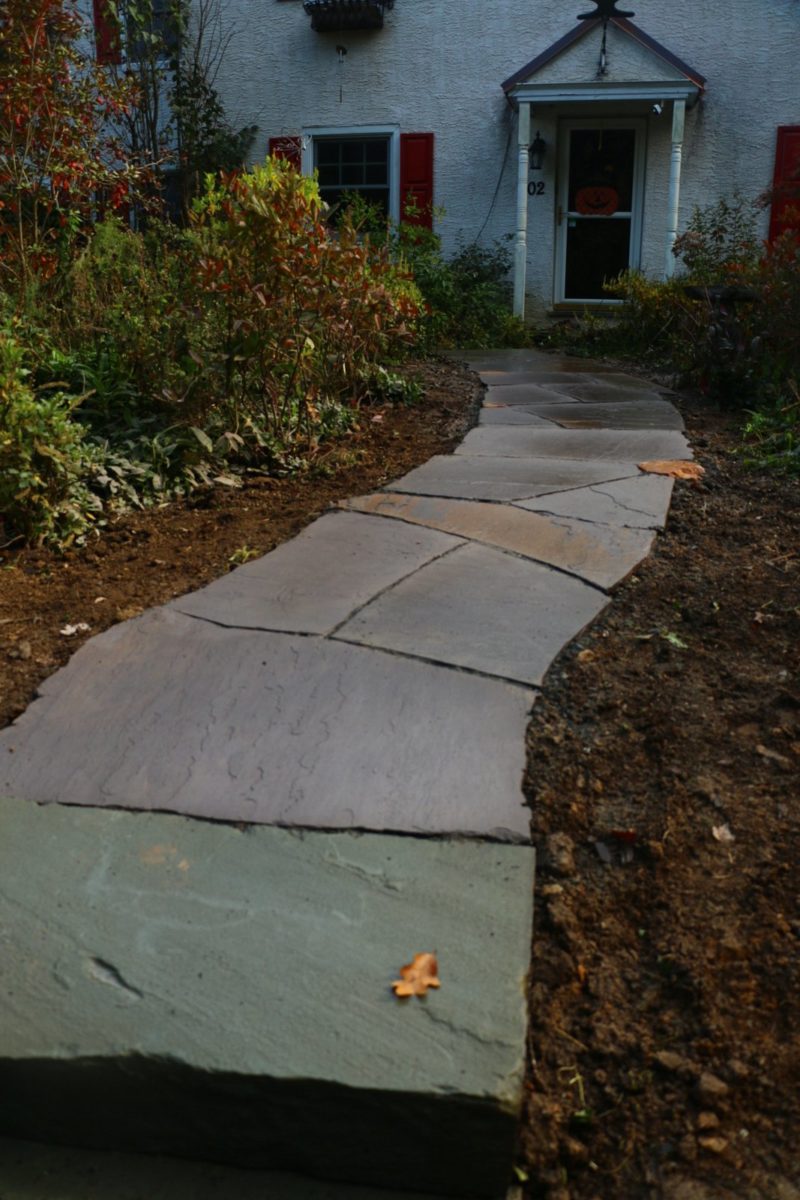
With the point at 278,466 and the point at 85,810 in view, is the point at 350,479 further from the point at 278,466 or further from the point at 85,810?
the point at 85,810

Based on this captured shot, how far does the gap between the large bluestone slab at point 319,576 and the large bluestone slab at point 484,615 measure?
81mm

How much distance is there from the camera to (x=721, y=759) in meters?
2.11

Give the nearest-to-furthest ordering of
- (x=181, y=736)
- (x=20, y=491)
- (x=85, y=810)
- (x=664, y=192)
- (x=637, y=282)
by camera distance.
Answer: (x=85, y=810) → (x=181, y=736) → (x=20, y=491) → (x=637, y=282) → (x=664, y=192)

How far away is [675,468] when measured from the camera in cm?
418

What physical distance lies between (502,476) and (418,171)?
7.76 meters

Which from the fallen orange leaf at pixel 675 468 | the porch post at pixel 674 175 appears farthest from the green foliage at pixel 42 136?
the porch post at pixel 674 175

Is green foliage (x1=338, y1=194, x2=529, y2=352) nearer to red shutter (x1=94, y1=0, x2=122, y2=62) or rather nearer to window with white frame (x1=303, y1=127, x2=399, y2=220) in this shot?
window with white frame (x1=303, y1=127, x2=399, y2=220)

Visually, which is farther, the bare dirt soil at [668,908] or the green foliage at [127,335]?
the green foliage at [127,335]

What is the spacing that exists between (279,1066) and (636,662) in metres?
1.46

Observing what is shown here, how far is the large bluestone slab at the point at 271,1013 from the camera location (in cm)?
132

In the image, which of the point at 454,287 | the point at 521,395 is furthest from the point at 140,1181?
the point at 454,287

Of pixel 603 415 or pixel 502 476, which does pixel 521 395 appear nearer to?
pixel 603 415

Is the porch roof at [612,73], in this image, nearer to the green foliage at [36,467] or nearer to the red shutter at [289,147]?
the red shutter at [289,147]

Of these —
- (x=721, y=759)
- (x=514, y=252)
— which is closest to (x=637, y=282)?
(x=514, y=252)
